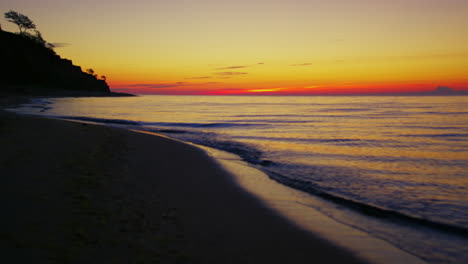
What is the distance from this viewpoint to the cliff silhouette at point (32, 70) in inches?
3465

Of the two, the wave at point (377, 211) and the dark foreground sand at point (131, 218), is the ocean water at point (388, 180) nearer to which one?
the wave at point (377, 211)

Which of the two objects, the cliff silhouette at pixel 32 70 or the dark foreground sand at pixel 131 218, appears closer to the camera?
the dark foreground sand at pixel 131 218

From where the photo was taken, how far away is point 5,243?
334 centimetres

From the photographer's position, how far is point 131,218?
189 inches

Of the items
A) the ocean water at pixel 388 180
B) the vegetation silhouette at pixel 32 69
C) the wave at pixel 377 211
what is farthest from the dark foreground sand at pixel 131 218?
the vegetation silhouette at pixel 32 69

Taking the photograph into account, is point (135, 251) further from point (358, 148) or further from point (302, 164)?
point (358, 148)

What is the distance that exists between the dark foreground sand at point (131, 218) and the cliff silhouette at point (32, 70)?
301 ft

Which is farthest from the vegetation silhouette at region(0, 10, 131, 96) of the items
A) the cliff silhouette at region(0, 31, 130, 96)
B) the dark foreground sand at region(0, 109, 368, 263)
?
the dark foreground sand at region(0, 109, 368, 263)

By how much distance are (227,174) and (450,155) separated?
35.6 feet

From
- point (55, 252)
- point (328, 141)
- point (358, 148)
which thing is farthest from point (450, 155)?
point (55, 252)

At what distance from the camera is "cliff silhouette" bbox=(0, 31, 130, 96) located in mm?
88000

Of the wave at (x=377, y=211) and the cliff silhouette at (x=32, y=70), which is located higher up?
the cliff silhouette at (x=32, y=70)

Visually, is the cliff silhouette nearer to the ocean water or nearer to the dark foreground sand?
the dark foreground sand

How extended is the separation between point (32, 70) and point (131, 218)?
396 ft
